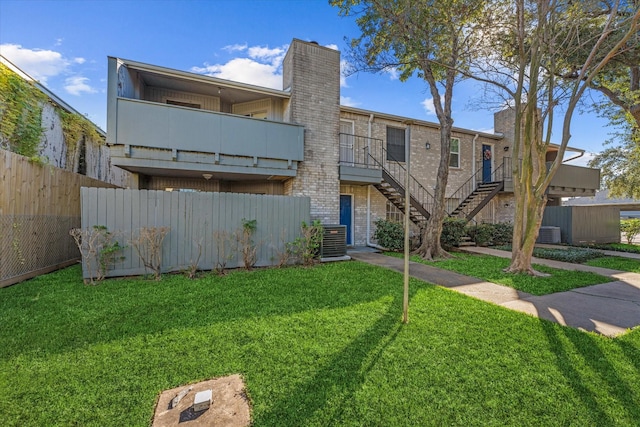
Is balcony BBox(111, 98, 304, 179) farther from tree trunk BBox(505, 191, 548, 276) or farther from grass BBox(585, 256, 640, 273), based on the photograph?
grass BBox(585, 256, 640, 273)

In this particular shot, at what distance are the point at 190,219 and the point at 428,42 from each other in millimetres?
8541

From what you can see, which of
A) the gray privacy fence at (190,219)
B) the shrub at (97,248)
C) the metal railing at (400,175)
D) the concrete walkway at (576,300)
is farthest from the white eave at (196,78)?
the concrete walkway at (576,300)

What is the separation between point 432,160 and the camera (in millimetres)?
13797

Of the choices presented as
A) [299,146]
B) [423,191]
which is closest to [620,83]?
[423,191]

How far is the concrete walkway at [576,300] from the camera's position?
4.11 m

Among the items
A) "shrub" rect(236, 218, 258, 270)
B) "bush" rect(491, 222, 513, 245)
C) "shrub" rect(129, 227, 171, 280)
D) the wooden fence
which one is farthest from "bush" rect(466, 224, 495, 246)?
the wooden fence

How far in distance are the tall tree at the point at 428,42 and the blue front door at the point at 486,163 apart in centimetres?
678

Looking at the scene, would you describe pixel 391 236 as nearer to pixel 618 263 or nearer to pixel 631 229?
pixel 618 263

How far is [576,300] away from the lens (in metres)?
5.10

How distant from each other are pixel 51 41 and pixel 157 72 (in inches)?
94.6

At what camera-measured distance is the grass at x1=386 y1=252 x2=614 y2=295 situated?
5.95m

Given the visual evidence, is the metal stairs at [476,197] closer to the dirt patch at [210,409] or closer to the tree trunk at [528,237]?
the tree trunk at [528,237]

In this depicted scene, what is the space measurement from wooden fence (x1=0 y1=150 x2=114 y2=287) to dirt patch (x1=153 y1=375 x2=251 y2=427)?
5.46 m

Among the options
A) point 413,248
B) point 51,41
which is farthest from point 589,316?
point 51,41
